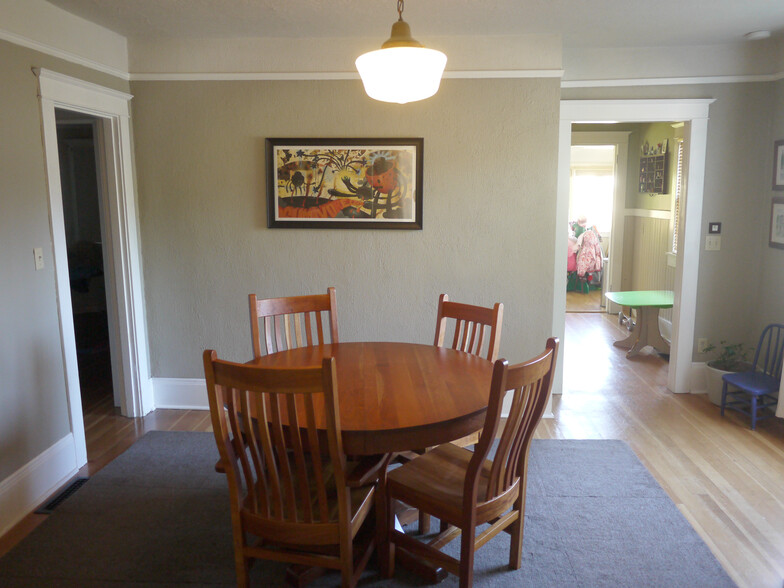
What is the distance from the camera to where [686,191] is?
159 inches

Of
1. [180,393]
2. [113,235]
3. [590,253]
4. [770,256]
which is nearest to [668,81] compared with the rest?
[770,256]

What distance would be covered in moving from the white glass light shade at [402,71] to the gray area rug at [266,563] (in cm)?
178

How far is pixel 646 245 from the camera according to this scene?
250 inches

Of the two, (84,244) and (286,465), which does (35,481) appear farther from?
(84,244)

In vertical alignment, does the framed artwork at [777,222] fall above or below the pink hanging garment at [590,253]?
above

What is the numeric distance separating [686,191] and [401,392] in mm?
2883

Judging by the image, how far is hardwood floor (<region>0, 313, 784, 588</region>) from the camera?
2.50 meters

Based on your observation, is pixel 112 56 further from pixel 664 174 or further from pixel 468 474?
pixel 664 174

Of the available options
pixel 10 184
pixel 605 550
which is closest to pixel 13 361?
pixel 10 184

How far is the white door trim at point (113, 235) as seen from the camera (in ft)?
9.69

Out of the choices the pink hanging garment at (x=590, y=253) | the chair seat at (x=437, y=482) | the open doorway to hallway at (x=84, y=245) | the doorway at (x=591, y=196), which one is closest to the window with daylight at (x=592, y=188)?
the doorway at (x=591, y=196)

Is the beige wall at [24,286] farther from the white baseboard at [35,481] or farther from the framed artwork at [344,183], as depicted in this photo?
the framed artwork at [344,183]

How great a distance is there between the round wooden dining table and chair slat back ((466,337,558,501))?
0.12 m

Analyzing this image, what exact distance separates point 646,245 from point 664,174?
0.89 meters
